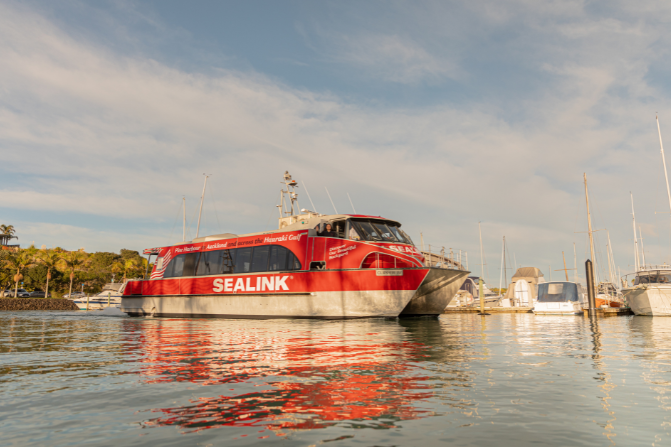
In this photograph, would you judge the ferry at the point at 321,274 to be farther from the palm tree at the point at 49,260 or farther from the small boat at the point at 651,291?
the palm tree at the point at 49,260

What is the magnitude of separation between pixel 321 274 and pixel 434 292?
17.7 feet

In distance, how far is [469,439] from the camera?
349 cm

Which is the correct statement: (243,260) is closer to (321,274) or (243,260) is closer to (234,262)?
(234,262)

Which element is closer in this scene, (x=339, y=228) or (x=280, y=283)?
(x=339, y=228)

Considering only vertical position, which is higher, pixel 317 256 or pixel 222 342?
pixel 317 256

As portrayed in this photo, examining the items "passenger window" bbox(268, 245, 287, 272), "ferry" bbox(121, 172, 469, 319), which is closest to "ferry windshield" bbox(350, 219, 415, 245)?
"ferry" bbox(121, 172, 469, 319)

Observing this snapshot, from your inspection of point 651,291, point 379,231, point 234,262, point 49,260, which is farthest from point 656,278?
point 49,260

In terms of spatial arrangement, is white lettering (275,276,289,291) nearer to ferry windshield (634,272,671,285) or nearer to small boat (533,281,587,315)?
small boat (533,281,587,315)

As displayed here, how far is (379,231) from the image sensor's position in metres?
21.4

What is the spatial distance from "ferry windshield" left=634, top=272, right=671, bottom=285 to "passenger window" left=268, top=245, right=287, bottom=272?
21.3 metres

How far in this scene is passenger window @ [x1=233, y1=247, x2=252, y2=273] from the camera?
2395 cm

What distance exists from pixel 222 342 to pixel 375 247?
10389mm

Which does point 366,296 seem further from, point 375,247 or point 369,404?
point 369,404

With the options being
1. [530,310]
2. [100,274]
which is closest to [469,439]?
[530,310]
